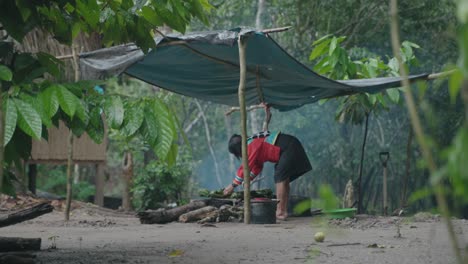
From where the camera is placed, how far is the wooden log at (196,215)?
882 centimetres

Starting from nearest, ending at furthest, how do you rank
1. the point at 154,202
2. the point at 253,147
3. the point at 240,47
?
1. the point at 240,47
2. the point at 253,147
3. the point at 154,202

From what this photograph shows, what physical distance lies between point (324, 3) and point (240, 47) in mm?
6863

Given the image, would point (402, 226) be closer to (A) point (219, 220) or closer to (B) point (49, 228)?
(A) point (219, 220)

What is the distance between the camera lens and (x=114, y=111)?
330cm

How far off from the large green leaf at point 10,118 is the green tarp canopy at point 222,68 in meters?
4.81

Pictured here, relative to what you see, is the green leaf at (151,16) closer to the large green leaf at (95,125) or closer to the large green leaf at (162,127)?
the large green leaf at (95,125)

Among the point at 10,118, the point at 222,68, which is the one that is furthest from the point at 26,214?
the point at 222,68

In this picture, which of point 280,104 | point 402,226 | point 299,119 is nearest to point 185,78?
point 280,104

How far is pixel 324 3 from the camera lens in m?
14.0

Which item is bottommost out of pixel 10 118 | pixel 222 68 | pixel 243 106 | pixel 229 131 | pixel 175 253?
pixel 175 253

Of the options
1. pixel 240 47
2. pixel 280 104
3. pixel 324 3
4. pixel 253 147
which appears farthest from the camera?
pixel 324 3

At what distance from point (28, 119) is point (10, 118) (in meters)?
0.07

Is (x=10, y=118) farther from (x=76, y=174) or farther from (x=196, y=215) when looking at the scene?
(x=76, y=174)

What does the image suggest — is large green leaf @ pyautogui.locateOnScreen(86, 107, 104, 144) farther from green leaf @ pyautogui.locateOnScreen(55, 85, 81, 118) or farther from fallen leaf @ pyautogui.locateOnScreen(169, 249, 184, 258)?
fallen leaf @ pyautogui.locateOnScreen(169, 249, 184, 258)
